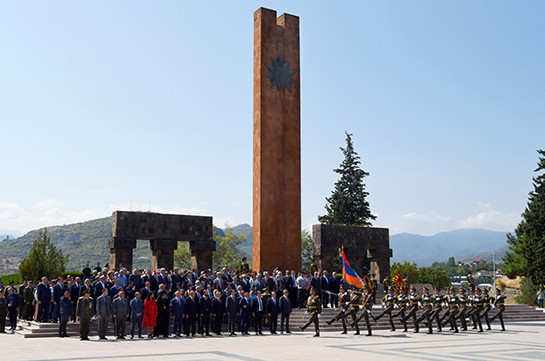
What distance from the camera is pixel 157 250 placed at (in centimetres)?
2891

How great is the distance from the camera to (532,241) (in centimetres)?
3622

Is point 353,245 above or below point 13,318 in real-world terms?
above

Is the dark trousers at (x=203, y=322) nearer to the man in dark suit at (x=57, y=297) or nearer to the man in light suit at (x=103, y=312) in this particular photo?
the man in light suit at (x=103, y=312)

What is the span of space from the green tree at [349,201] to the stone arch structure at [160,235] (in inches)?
1119

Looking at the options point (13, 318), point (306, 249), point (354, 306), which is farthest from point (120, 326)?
point (306, 249)

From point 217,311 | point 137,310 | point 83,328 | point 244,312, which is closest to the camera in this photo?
point 83,328

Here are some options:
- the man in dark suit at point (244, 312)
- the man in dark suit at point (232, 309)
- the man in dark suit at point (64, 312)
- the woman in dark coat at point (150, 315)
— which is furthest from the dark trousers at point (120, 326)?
the man in dark suit at point (244, 312)

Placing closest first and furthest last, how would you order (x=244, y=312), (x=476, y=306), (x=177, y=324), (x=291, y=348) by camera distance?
1. (x=291, y=348)
2. (x=177, y=324)
3. (x=244, y=312)
4. (x=476, y=306)

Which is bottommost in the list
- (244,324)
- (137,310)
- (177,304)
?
(244,324)

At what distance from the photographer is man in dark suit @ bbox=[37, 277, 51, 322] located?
18.6 meters

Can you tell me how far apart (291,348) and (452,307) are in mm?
8817

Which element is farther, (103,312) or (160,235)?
(160,235)

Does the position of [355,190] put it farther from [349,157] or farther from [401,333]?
[401,333]

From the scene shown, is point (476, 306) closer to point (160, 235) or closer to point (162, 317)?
point (162, 317)
